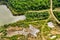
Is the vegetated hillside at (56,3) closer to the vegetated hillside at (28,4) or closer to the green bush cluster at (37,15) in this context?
the vegetated hillside at (28,4)

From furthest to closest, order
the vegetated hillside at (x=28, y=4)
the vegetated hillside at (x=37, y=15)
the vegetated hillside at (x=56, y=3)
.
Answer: the vegetated hillside at (x=56, y=3) → the vegetated hillside at (x=28, y=4) → the vegetated hillside at (x=37, y=15)

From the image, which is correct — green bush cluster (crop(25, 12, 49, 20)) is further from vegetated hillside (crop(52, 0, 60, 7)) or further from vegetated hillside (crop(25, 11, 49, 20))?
vegetated hillside (crop(52, 0, 60, 7))

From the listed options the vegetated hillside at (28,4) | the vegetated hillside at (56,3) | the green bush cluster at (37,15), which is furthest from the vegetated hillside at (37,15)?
the vegetated hillside at (56,3)

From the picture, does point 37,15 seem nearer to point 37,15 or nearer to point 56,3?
point 37,15

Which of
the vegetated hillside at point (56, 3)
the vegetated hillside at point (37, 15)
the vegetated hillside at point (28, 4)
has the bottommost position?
the vegetated hillside at point (37, 15)

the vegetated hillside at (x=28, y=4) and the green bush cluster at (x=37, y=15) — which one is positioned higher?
the vegetated hillside at (x=28, y=4)

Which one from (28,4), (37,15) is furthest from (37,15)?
(28,4)

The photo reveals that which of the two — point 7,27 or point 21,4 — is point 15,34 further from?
point 21,4

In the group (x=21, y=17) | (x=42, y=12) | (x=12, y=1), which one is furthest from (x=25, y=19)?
(x=12, y=1)

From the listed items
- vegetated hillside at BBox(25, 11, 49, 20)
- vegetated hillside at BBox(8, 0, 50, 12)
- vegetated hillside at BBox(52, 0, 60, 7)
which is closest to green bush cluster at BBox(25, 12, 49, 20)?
vegetated hillside at BBox(25, 11, 49, 20)
